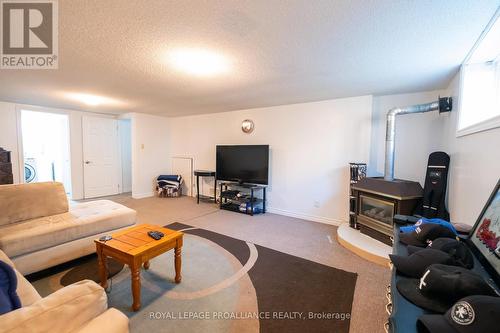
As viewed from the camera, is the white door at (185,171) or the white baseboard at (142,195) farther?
the white door at (185,171)

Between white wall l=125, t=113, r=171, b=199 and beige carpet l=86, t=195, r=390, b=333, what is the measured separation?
1.73ft

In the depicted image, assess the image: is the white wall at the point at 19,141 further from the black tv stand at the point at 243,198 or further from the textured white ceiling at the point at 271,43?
the black tv stand at the point at 243,198

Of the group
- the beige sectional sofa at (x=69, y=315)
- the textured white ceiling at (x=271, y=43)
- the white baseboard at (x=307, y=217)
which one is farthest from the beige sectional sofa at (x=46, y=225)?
the white baseboard at (x=307, y=217)

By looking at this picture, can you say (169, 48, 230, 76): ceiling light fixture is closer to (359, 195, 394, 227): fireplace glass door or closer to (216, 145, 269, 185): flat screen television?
(216, 145, 269, 185): flat screen television

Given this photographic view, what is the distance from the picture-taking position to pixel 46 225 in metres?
2.20

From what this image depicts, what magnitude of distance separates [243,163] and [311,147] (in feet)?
4.67

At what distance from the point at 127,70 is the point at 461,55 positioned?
3.37 metres

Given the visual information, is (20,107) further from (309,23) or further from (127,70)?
(309,23)

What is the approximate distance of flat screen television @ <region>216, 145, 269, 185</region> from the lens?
4371 millimetres

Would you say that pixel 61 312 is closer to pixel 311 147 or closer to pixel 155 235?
pixel 155 235

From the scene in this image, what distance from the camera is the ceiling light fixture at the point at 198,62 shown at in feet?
6.66

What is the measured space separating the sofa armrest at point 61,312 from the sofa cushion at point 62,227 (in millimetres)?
1702

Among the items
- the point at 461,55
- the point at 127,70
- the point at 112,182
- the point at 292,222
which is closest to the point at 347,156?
the point at 292,222

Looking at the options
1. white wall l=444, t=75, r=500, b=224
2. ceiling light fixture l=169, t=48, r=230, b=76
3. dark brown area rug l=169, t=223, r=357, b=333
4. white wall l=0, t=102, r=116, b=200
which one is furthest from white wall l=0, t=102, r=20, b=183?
white wall l=444, t=75, r=500, b=224
